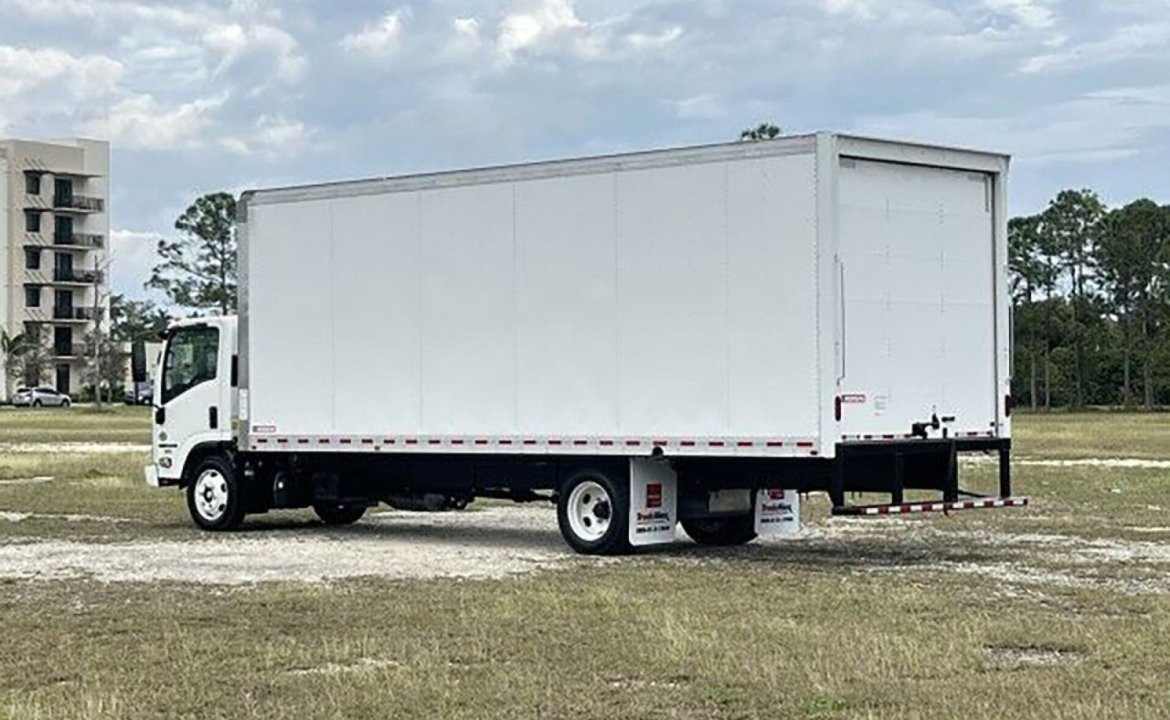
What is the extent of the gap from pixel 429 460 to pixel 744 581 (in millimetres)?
5714

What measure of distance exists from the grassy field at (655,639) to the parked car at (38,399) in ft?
350

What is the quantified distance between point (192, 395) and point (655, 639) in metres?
12.6

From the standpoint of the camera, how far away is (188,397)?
24938 millimetres

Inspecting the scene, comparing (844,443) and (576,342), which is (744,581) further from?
(576,342)

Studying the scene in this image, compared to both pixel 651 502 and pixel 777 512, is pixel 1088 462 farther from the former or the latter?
pixel 651 502

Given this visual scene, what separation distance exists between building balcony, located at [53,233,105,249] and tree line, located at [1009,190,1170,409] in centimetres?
6621

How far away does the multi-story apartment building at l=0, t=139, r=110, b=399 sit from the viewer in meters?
141

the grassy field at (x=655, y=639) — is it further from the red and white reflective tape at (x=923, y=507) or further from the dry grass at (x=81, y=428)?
the dry grass at (x=81, y=428)

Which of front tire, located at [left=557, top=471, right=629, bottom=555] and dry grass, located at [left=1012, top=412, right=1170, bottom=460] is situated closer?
front tire, located at [left=557, top=471, right=629, bottom=555]

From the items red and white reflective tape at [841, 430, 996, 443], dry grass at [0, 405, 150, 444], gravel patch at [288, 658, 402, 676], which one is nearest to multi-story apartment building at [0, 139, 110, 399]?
dry grass at [0, 405, 150, 444]

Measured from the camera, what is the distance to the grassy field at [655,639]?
11.1 metres

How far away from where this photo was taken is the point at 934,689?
11.4 meters

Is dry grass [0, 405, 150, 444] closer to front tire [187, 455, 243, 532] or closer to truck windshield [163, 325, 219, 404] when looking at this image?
truck windshield [163, 325, 219, 404]

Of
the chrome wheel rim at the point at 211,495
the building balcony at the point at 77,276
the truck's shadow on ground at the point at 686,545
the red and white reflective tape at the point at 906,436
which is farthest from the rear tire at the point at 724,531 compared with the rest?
the building balcony at the point at 77,276
